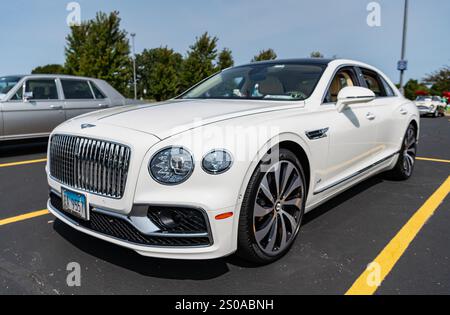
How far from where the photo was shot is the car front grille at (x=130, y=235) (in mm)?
2111

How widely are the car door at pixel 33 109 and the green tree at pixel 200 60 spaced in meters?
24.1

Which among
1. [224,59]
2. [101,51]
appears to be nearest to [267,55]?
[224,59]

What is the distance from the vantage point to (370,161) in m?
3.76

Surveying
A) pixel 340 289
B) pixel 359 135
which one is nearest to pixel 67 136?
pixel 340 289

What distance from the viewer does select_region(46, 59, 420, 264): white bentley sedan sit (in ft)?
6.82

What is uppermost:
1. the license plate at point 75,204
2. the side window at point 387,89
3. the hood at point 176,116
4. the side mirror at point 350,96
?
the side window at point 387,89

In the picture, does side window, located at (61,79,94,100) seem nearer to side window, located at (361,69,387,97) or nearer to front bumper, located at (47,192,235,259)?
side window, located at (361,69,387,97)

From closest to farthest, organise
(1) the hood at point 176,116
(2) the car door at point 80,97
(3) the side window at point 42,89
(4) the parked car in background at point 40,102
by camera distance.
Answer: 1. (1) the hood at point 176,116
2. (4) the parked car in background at point 40,102
3. (3) the side window at point 42,89
4. (2) the car door at point 80,97

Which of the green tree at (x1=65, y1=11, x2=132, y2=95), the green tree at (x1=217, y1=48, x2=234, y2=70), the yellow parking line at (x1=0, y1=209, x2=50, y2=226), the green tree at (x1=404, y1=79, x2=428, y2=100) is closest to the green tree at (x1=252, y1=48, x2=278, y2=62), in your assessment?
the green tree at (x1=217, y1=48, x2=234, y2=70)

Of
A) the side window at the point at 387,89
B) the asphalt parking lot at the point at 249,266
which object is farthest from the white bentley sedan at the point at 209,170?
the side window at the point at 387,89

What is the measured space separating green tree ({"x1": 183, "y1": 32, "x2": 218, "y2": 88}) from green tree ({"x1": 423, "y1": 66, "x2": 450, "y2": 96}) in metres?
28.3

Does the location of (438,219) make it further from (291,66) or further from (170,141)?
(170,141)

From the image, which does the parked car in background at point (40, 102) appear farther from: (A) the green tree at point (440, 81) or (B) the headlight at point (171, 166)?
(A) the green tree at point (440, 81)

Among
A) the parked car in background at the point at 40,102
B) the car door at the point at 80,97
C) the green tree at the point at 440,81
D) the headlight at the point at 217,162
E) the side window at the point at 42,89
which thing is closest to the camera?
the headlight at the point at 217,162
